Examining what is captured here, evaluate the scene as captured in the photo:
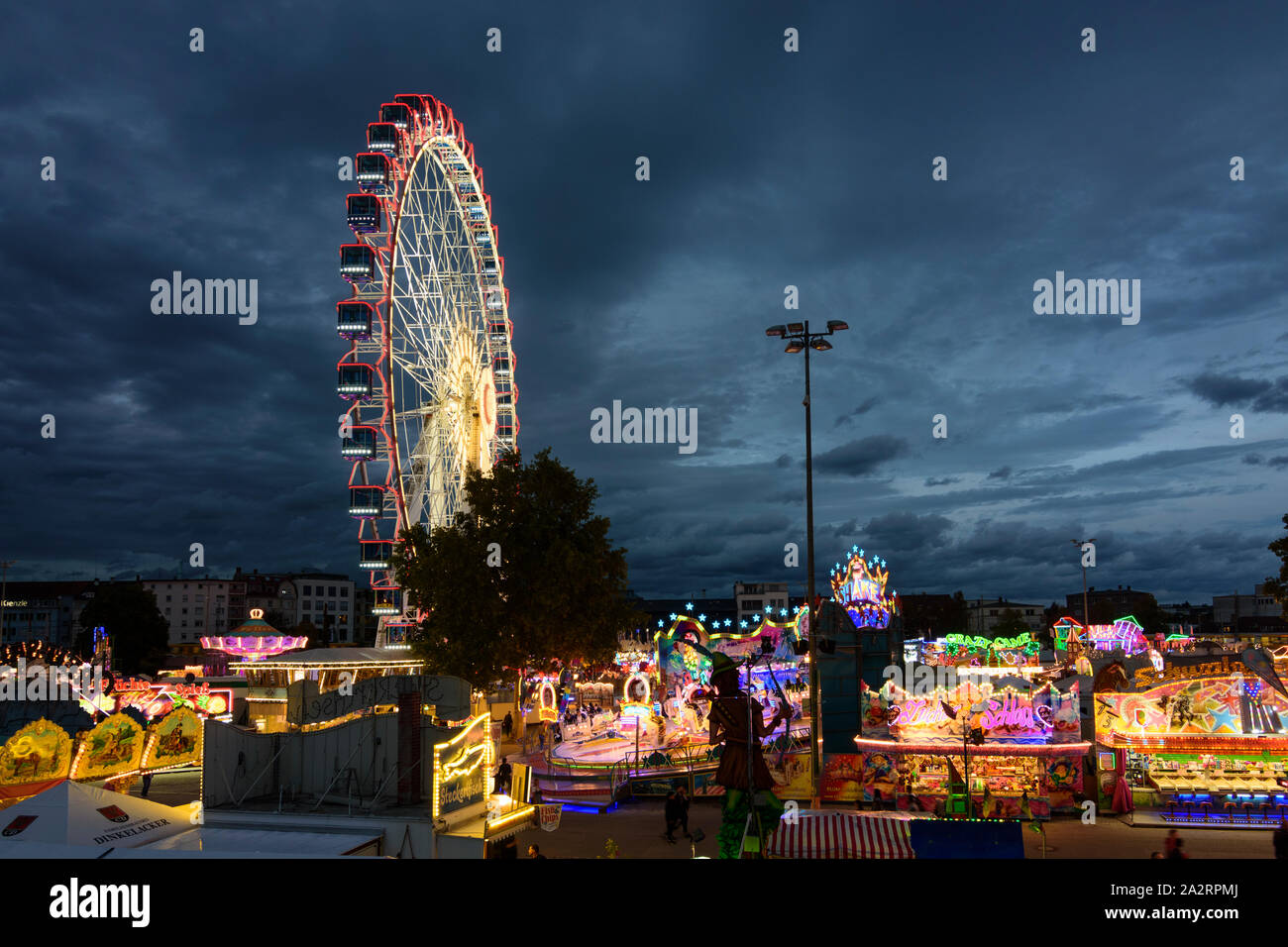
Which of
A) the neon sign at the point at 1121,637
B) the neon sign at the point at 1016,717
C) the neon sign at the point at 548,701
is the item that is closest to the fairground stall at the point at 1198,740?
the neon sign at the point at 1016,717

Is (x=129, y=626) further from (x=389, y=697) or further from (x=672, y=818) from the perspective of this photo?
(x=389, y=697)

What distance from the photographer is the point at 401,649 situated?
41.9 m

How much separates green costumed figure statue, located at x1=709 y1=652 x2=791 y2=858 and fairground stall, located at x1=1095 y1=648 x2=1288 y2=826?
41.0ft

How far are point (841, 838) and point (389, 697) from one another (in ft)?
23.0

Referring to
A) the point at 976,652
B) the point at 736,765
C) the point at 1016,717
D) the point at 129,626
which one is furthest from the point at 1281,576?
the point at 129,626

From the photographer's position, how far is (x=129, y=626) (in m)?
70.9

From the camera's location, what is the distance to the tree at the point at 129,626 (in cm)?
7019

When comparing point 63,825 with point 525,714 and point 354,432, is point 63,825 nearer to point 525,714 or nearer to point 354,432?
point 354,432

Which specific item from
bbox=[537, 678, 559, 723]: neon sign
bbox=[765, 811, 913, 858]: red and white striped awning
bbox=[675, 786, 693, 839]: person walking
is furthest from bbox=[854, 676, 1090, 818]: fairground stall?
bbox=[537, 678, 559, 723]: neon sign

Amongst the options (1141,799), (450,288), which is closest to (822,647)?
(1141,799)
